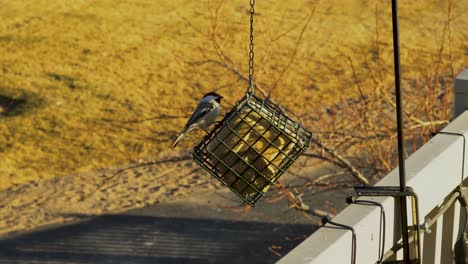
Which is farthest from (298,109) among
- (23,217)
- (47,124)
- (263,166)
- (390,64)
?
(263,166)

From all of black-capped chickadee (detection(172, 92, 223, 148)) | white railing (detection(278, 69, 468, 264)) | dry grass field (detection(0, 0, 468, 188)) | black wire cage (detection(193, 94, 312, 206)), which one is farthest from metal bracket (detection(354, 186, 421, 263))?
dry grass field (detection(0, 0, 468, 188))

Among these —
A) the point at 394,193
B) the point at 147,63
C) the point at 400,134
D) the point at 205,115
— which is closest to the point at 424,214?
the point at 394,193

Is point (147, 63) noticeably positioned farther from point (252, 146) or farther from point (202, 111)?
point (252, 146)

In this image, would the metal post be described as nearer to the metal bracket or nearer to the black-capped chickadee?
the metal bracket

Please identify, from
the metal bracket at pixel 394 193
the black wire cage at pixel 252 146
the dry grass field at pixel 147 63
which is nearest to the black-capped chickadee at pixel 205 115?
the black wire cage at pixel 252 146

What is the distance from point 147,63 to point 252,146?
12.6 m

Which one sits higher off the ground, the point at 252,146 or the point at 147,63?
the point at 252,146

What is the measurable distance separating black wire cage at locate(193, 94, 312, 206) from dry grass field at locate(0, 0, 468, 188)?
27.8ft

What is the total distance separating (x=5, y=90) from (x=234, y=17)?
4.92m

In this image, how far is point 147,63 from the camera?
54.2 ft

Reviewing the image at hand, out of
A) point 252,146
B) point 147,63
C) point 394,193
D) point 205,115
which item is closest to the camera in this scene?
point 394,193

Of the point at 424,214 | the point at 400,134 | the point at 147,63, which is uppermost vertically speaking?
the point at 400,134

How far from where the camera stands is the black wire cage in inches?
161

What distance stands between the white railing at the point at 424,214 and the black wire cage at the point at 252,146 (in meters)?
0.66
